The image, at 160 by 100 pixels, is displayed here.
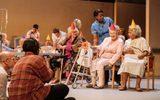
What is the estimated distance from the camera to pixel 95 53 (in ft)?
24.0

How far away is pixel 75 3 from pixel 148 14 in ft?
12.7

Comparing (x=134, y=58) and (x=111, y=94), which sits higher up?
(x=134, y=58)

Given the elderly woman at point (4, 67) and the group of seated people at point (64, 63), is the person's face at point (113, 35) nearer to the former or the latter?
the group of seated people at point (64, 63)

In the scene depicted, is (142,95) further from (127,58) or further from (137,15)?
(137,15)

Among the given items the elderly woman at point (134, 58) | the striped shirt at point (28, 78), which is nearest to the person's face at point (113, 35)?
the elderly woman at point (134, 58)

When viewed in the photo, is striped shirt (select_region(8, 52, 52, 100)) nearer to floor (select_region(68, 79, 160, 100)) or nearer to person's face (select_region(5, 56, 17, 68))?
person's face (select_region(5, 56, 17, 68))

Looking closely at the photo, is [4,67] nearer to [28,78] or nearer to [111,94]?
[28,78]

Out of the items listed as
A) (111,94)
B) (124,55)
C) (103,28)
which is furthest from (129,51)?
(111,94)

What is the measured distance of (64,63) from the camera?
7789mm

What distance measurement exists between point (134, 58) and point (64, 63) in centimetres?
181

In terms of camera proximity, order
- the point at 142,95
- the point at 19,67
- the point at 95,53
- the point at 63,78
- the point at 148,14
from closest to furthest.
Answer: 1. the point at 19,67
2. the point at 142,95
3. the point at 95,53
4. the point at 63,78
5. the point at 148,14

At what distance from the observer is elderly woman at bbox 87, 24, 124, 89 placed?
6.64 metres

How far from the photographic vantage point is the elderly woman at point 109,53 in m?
6.64

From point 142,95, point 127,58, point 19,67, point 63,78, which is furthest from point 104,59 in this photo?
point 19,67
